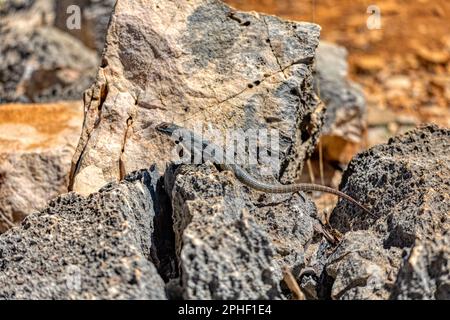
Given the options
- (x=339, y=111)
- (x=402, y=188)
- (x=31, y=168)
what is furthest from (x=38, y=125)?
(x=402, y=188)

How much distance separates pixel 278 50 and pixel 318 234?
3.47ft

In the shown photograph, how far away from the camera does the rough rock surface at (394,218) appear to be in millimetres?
3150

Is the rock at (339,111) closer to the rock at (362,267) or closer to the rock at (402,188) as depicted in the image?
the rock at (402,188)

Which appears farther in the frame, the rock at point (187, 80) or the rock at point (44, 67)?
the rock at point (44, 67)

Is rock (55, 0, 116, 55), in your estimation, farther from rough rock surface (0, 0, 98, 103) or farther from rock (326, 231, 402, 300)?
rock (326, 231, 402, 300)

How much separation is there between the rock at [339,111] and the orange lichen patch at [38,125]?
1899mm

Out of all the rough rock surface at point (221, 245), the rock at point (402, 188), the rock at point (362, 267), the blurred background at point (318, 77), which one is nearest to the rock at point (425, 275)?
the rock at point (362, 267)

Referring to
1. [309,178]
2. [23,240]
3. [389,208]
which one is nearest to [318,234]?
[389,208]

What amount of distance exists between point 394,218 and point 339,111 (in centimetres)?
320

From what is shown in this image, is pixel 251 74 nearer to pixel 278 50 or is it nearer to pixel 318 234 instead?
pixel 278 50

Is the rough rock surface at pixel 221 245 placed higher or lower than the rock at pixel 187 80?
lower

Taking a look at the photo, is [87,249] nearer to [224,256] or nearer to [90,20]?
[224,256]

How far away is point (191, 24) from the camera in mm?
4547

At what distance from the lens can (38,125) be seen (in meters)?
6.12
